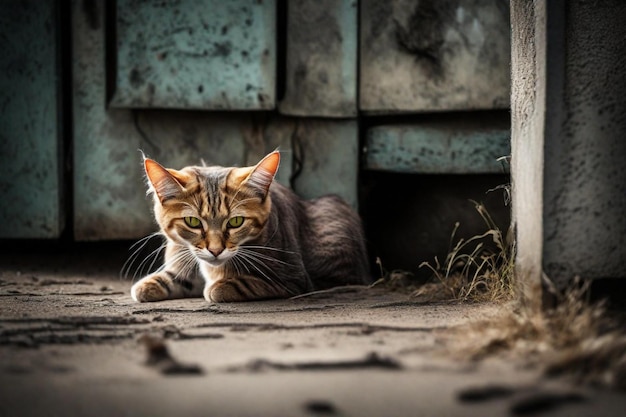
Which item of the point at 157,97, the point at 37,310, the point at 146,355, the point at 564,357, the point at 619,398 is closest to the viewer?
the point at 619,398

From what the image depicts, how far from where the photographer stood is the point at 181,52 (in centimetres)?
455

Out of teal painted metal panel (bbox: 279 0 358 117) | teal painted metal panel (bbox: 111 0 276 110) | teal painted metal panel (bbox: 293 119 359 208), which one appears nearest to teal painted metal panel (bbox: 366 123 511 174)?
teal painted metal panel (bbox: 293 119 359 208)

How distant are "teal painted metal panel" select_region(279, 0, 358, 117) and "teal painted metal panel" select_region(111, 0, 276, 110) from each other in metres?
0.16

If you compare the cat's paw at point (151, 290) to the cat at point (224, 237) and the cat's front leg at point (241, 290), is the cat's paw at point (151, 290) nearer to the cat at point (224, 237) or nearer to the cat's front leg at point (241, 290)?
the cat at point (224, 237)

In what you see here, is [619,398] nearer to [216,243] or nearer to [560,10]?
[560,10]

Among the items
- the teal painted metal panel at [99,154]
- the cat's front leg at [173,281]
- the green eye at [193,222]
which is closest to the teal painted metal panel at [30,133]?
the teal painted metal panel at [99,154]

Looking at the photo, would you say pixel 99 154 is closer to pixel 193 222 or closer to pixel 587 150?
pixel 193 222

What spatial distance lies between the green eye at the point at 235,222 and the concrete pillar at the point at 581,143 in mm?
1548

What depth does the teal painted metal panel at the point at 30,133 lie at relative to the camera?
4535mm

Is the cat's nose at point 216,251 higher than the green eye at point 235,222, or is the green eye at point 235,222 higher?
the green eye at point 235,222

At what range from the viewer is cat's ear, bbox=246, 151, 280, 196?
3621mm

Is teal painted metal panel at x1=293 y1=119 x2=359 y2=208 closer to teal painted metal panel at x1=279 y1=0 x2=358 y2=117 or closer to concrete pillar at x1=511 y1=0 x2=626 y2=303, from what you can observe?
teal painted metal panel at x1=279 y1=0 x2=358 y2=117

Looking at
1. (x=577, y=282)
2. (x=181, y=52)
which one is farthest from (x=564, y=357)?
(x=181, y=52)

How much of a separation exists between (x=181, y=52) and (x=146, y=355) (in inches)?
108
